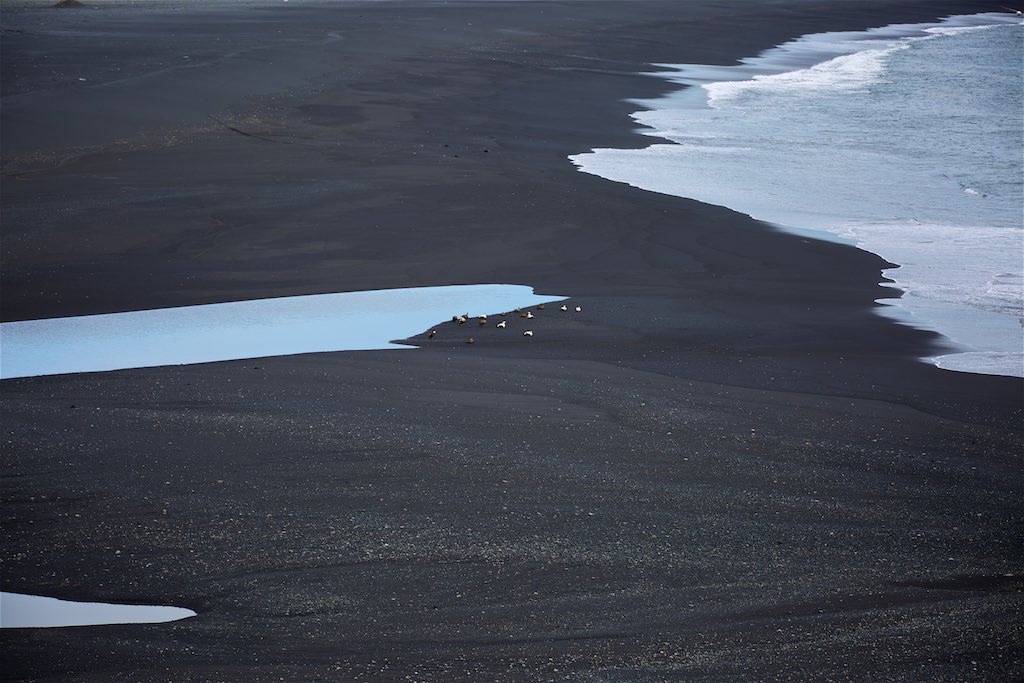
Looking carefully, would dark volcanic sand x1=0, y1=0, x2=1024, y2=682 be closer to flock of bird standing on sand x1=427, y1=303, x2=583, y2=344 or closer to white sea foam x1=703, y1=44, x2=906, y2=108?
flock of bird standing on sand x1=427, y1=303, x2=583, y2=344

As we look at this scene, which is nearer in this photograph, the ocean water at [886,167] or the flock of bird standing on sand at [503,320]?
the flock of bird standing on sand at [503,320]

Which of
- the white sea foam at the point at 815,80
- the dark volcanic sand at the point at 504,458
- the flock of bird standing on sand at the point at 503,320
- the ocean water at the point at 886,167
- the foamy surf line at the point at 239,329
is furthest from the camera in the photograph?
the white sea foam at the point at 815,80

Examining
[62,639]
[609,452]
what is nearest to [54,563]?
[62,639]

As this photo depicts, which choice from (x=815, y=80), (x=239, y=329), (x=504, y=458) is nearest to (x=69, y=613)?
(x=504, y=458)

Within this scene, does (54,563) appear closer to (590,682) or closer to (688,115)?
(590,682)

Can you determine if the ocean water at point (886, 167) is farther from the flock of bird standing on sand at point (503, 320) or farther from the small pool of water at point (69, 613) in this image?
the small pool of water at point (69, 613)

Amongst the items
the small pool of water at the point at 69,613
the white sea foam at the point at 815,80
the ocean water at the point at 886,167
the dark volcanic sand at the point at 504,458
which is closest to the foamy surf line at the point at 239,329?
the dark volcanic sand at the point at 504,458
